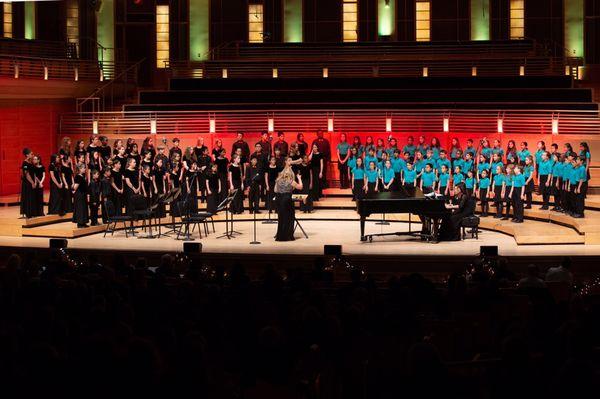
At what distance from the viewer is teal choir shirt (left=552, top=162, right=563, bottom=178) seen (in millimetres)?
18406

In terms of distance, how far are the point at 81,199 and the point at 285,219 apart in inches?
165

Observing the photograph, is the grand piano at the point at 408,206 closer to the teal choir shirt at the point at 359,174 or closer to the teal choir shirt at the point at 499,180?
the teal choir shirt at the point at 499,180

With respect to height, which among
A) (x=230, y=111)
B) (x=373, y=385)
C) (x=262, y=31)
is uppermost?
(x=262, y=31)

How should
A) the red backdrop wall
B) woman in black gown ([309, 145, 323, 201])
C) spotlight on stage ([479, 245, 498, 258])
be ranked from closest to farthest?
spotlight on stage ([479, 245, 498, 258])
woman in black gown ([309, 145, 323, 201])
the red backdrop wall

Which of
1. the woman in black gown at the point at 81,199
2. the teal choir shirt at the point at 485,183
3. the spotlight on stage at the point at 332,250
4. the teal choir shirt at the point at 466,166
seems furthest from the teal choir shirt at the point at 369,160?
the spotlight on stage at the point at 332,250

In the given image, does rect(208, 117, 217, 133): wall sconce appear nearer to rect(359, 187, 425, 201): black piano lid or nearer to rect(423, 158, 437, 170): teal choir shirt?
rect(423, 158, 437, 170): teal choir shirt

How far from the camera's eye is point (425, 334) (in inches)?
283

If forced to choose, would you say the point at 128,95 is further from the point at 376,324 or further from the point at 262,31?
the point at 376,324

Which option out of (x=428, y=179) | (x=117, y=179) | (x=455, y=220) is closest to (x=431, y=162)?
(x=428, y=179)

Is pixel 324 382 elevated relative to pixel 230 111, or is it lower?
lower

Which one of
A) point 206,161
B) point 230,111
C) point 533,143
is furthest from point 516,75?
point 206,161

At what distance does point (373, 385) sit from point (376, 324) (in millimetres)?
1149

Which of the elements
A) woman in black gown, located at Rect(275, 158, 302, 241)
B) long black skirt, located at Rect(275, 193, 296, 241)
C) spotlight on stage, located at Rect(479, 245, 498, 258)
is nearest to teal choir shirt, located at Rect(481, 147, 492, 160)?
woman in black gown, located at Rect(275, 158, 302, 241)

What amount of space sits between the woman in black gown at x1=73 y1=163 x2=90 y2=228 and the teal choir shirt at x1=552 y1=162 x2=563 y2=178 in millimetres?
9277
